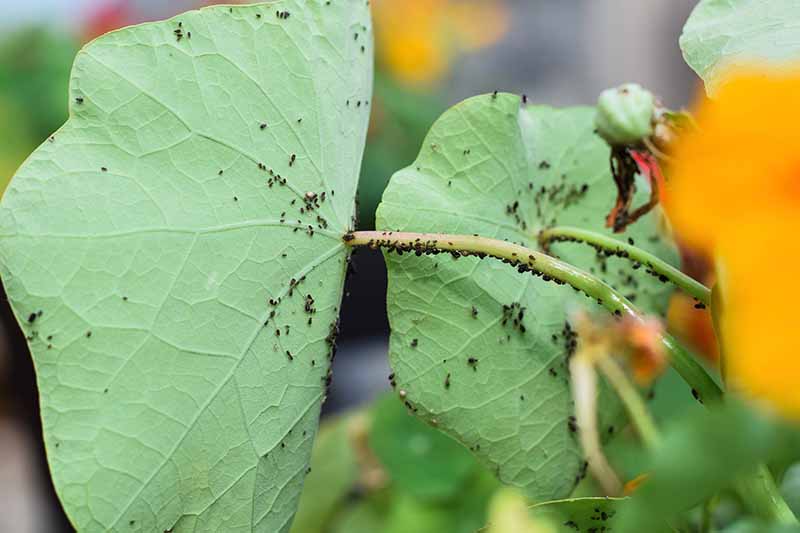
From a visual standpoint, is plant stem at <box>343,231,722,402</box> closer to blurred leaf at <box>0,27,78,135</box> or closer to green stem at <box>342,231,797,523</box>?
green stem at <box>342,231,797,523</box>

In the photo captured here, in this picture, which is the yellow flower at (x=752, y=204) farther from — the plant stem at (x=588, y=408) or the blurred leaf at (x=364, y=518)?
the blurred leaf at (x=364, y=518)

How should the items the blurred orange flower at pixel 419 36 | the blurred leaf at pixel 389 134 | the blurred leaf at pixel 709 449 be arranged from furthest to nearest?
the blurred orange flower at pixel 419 36, the blurred leaf at pixel 389 134, the blurred leaf at pixel 709 449

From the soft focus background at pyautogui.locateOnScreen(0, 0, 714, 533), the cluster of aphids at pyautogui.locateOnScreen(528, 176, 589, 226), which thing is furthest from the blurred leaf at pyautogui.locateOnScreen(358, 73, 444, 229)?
the cluster of aphids at pyautogui.locateOnScreen(528, 176, 589, 226)

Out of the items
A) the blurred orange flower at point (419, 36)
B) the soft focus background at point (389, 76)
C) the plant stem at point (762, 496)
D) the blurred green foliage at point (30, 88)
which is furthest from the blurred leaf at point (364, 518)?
the blurred orange flower at point (419, 36)

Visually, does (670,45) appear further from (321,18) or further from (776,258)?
(776,258)

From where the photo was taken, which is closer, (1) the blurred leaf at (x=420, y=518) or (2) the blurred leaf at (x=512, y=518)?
(2) the blurred leaf at (x=512, y=518)

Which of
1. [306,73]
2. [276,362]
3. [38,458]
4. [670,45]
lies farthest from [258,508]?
[670,45]
